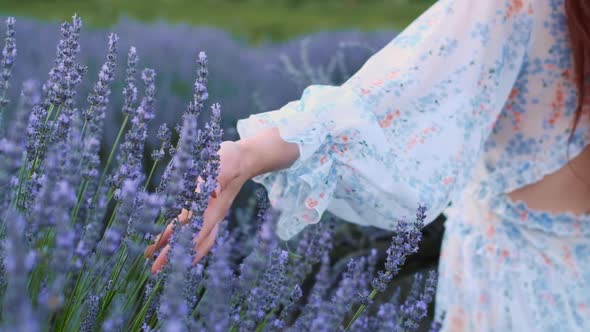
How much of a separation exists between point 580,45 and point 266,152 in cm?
67

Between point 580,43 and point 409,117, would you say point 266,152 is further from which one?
point 580,43

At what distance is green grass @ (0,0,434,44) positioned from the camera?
9078 millimetres

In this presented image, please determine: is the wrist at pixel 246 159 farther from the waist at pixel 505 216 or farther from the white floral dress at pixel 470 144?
the waist at pixel 505 216

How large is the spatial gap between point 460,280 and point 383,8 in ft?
41.4

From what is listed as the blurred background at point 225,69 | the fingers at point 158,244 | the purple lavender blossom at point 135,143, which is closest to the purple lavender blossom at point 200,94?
the purple lavender blossom at point 135,143

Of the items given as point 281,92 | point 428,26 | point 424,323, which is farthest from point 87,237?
point 281,92

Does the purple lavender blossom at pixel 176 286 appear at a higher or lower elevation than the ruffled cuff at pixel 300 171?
lower

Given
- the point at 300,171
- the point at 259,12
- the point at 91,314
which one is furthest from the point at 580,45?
the point at 259,12

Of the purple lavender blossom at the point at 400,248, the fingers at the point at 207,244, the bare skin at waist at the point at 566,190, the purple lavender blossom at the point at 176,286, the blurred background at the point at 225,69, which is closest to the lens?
the purple lavender blossom at the point at 176,286

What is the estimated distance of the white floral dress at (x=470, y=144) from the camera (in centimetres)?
141

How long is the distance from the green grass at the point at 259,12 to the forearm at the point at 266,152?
699 cm

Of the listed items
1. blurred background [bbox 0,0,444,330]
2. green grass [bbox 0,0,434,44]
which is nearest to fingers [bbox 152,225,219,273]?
blurred background [bbox 0,0,444,330]

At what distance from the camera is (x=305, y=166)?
1.39 meters

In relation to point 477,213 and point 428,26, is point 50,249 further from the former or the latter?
point 477,213
